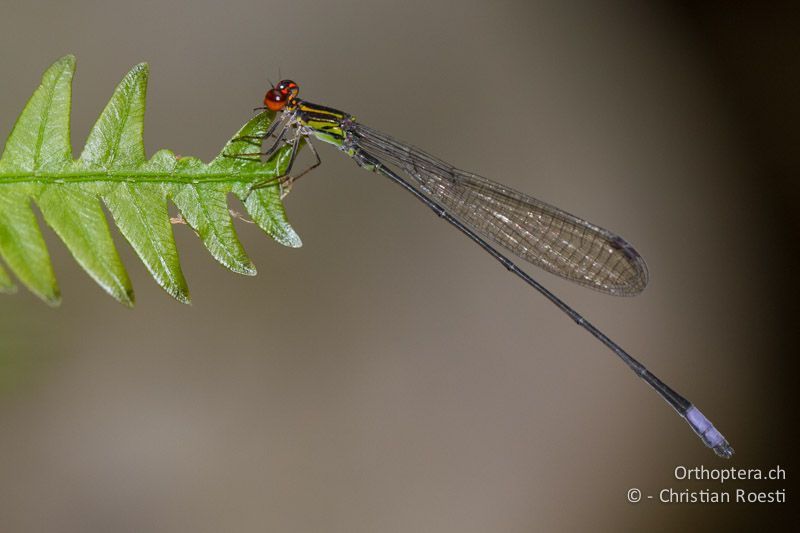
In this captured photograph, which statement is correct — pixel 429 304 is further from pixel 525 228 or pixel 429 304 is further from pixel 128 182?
pixel 128 182

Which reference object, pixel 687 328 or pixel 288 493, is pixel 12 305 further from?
pixel 687 328

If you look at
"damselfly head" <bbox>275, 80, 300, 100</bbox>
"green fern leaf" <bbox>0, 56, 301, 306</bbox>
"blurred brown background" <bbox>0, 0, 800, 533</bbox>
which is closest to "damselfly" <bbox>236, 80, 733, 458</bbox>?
"damselfly head" <bbox>275, 80, 300, 100</bbox>

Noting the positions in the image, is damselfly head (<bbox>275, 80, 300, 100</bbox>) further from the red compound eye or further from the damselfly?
the damselfly

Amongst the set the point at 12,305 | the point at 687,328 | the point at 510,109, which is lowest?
the point at 12,305

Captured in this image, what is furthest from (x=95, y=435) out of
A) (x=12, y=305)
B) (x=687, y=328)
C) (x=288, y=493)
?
(x=687, y=328)

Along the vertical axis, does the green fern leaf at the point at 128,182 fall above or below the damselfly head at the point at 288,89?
below

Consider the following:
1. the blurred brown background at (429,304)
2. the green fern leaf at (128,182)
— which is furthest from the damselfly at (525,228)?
the blurred brown background at (429,304)

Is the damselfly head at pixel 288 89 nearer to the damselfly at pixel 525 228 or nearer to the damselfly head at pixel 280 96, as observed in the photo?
the damselfly head at pixel 280 96
